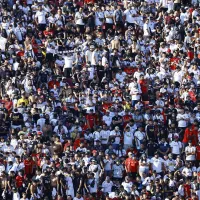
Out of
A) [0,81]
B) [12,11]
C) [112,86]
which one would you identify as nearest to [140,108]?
[112,86]

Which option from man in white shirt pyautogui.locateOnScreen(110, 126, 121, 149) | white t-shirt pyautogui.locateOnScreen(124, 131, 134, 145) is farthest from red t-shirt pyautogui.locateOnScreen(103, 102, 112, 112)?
white t-shirt pyautogui.locateOnScreen(124, 131, 134, 145)

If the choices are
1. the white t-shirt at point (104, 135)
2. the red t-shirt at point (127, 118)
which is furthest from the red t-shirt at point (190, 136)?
the white t-shirt at point (104, 135)

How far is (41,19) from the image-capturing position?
54125 mm

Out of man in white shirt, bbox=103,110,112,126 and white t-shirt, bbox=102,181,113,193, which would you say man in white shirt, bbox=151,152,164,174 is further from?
man in white shirt, bbox=103,110,112,126

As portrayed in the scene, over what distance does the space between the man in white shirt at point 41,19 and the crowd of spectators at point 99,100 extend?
0.05m

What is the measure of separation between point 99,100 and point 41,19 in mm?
6841

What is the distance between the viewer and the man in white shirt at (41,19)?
54156mm

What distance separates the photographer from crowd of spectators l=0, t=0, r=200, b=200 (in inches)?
1724

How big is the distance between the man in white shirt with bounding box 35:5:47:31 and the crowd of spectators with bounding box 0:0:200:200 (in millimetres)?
46

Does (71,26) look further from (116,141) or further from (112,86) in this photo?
(116,141)

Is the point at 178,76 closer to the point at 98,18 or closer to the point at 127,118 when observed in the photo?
the point at 127,118

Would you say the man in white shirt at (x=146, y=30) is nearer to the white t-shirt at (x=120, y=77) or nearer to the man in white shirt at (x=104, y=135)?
the white t-shirt at (x=120, y=77)

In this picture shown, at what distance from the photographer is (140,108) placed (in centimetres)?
4847

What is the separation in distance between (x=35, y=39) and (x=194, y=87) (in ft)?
26.7
